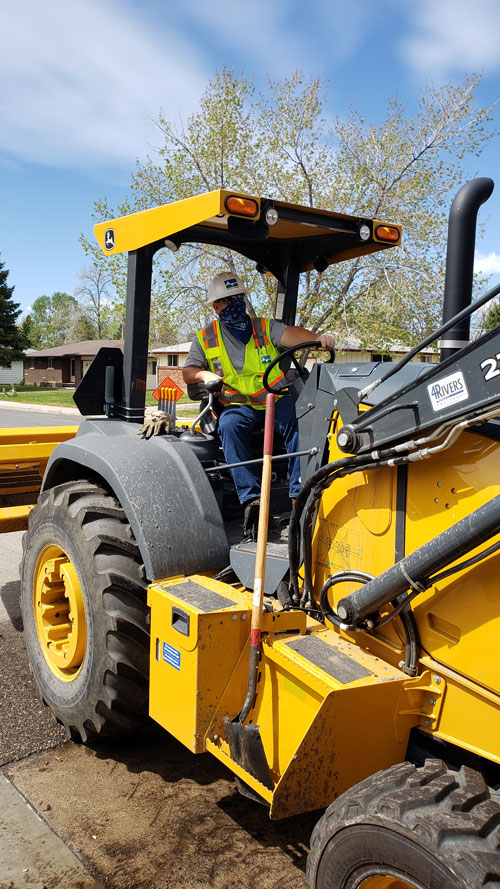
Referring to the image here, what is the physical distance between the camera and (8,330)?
49250 mm

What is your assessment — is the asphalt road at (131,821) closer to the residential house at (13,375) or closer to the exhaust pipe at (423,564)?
the exhaust pipe at (423,564)

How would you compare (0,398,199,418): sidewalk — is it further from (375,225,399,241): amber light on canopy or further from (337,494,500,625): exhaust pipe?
(337,494,500,625): exhaust pipe

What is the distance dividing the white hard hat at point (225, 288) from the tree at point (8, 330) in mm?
47734

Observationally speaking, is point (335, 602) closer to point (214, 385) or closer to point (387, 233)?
point (214, 385)

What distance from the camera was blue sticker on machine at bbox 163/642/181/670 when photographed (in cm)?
263

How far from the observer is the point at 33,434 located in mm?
5211

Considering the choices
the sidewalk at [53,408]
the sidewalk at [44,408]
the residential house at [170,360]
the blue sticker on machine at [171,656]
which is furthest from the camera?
the residential house at [170,360]

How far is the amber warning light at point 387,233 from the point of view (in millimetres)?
3443

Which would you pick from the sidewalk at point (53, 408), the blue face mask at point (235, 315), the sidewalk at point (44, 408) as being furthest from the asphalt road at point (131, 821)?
the sidewalk at point (44, 408)

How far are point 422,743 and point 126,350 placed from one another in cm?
236

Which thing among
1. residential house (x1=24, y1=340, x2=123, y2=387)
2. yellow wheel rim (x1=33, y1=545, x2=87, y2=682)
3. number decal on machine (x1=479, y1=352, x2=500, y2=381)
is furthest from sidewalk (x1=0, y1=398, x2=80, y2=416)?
residential house (x1=24, y1=340, x2=123, y2=387)

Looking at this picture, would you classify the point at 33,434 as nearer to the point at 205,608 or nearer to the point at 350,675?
the point at 205,608

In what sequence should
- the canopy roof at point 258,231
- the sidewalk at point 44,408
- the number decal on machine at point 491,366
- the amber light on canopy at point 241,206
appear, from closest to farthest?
the number decal on machine at point 491,366
the amber light on canopy at point 241,206
the canopy roof at point 258,231
the sidewalk at point 44,408

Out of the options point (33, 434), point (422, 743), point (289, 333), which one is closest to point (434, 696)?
point (422, 743)
